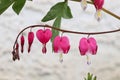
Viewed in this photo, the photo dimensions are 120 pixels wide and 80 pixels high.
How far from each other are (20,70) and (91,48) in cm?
142

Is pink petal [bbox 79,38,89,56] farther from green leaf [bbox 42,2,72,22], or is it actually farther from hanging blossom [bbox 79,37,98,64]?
green leaf [bbox 42,2,72,22]

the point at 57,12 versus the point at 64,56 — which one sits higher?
the point at 57,12

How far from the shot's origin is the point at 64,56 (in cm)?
267

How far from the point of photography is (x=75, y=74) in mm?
2693

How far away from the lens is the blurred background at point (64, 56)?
2.64 metres

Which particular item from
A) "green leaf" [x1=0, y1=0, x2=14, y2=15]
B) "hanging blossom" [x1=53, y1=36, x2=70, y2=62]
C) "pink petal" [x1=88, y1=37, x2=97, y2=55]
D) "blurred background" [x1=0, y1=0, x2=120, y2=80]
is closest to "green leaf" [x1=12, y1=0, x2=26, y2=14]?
"green leaf" [x1=0, y1=0, x2=14, y2=15]

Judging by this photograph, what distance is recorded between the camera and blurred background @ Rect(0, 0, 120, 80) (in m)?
2.64

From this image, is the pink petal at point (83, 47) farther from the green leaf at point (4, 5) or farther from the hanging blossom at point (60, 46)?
the green leaf at point (4, 5)

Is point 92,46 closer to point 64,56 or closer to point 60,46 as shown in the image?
point 60,46

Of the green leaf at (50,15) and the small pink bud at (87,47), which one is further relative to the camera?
the green leaf at (50,15)

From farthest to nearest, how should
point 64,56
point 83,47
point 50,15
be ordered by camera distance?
point 64,56
point 50,15
point 83,47

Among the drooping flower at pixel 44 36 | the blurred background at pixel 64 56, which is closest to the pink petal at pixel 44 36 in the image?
the drooping flower at pixel 44 36

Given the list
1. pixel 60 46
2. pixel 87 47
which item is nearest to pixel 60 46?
pixel 60 46

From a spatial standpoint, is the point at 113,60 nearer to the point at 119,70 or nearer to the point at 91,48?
the point at 119,70
